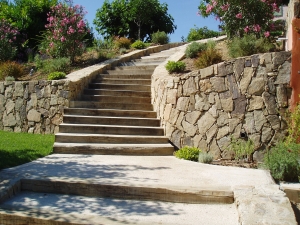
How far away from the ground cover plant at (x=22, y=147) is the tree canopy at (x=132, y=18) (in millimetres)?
10207

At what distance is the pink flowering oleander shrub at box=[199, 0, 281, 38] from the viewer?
8.84 m

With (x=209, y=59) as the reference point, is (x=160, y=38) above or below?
above

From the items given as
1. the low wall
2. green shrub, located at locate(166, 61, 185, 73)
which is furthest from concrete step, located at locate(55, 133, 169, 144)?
green shrub, located at locate(166, 61, 185, 73)

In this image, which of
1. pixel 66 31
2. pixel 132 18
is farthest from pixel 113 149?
pixel 132 18

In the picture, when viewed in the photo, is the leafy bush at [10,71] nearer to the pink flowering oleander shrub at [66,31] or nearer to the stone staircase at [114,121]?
the pink flowering oleander shrub at [66,31]

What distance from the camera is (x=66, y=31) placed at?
35.2 feet

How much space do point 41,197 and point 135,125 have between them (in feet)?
12.3

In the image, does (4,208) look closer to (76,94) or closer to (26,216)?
(26,216)

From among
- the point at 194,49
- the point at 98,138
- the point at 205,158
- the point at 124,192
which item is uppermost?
the point at 194,49

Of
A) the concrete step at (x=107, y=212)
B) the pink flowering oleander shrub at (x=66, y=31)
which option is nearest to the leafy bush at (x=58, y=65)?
the pink flowering oleander shrub at (x=66, y=31)

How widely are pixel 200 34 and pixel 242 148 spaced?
406 inches

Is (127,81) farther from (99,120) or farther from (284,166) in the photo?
(284,166)

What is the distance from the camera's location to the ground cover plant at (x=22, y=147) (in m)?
5.71

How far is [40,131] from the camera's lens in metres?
8.49
